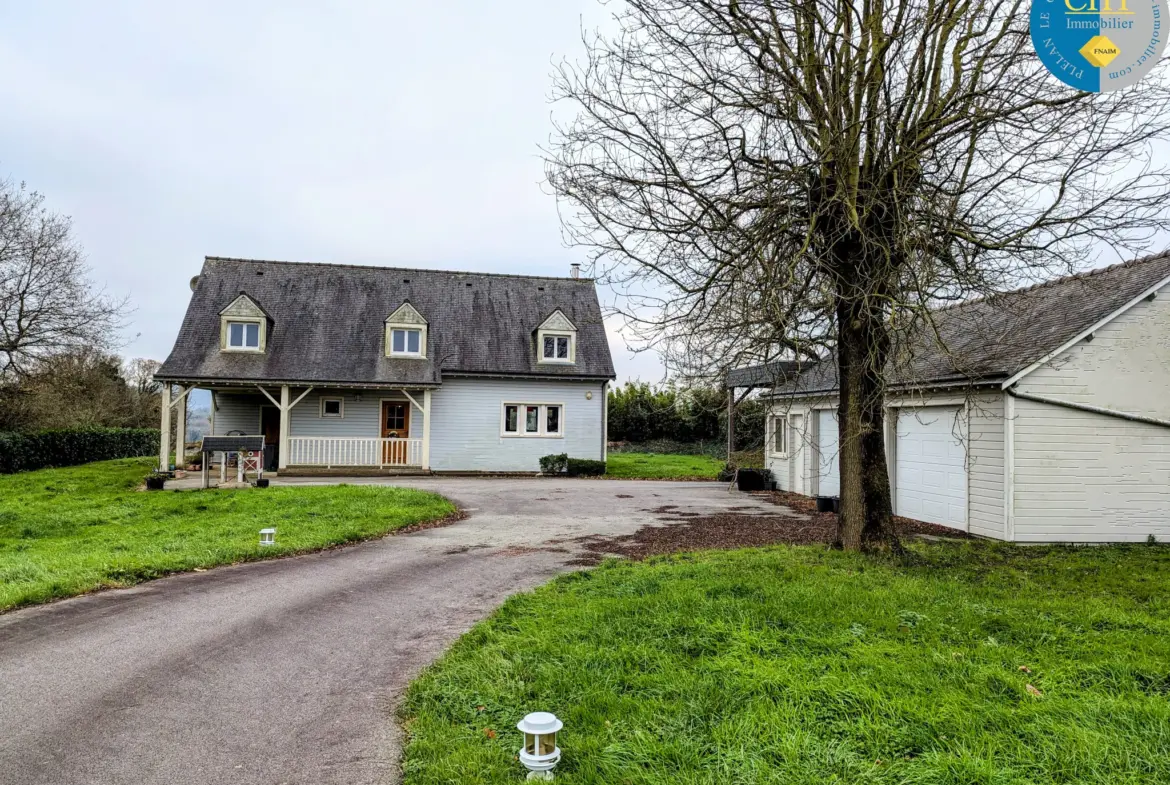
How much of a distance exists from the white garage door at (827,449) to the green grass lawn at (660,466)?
590 cm

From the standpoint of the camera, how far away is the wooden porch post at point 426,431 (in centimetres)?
2341

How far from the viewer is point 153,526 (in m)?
11.7

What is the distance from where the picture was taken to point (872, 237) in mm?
8492

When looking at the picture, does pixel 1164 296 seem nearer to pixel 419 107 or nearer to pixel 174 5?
pixel 419 107

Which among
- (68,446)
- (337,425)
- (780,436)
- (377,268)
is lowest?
(68,446)

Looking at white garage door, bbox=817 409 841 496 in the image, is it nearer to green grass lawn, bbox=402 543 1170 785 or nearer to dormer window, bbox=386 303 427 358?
green grass lawn, bbox=402 543 1170 785

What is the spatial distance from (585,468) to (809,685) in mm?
20162

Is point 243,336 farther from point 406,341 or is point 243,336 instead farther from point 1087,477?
point 1087,477

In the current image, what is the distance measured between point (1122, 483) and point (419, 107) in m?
14.1

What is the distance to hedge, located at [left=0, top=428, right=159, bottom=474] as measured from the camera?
73.5ft

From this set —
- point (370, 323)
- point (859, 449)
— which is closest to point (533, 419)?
point (370, 323)

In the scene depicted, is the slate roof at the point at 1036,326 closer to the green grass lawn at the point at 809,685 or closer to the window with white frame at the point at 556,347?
the green grass lawn at the point at 809,685

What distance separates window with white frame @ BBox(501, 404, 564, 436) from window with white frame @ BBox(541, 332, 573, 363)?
1.78m

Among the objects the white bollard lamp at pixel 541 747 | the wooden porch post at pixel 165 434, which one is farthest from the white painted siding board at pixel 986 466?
the wooden porch post at pixel 165 434
